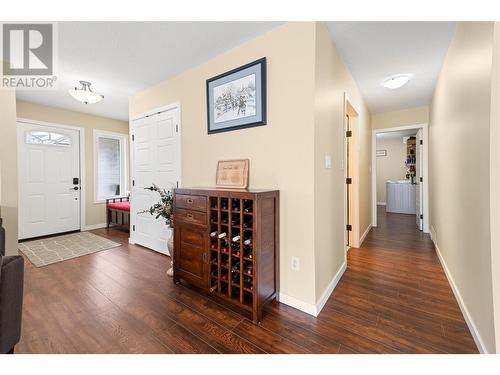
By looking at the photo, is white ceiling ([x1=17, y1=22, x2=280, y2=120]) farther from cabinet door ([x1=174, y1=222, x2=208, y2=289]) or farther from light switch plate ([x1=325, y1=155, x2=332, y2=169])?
cabinet door ([x1=174, y1=222, x2=208, y2=289])

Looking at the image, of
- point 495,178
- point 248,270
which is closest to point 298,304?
point 248,270

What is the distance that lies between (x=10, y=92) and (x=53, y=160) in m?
1.92

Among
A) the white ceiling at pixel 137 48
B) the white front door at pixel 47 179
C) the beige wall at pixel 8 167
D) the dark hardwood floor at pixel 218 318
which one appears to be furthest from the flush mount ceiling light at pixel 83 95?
the dark hardwood floor at pixel 218 318

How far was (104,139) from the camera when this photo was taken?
480 cm

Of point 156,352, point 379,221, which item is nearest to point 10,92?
point 156,352

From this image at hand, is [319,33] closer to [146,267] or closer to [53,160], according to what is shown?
[146,267]

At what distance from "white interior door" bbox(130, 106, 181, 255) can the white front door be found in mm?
1763

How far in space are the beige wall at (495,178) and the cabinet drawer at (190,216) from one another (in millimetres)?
1818

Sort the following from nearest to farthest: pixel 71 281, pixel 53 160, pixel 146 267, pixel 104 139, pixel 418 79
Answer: pixel 71 281 < pixel 146 267 < pixel 418 79 < pixel 53 160 < pixel 104 139

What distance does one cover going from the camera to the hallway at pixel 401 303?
1433mm

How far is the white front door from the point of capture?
3693 mm

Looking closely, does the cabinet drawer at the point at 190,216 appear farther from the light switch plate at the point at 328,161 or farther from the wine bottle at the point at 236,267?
the light switch plate at the point at 328,161

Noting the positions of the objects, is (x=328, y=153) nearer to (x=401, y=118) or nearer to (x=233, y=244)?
(x=233, y=244)

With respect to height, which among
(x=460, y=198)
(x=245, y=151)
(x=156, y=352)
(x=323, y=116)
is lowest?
(x=156, y=352)
